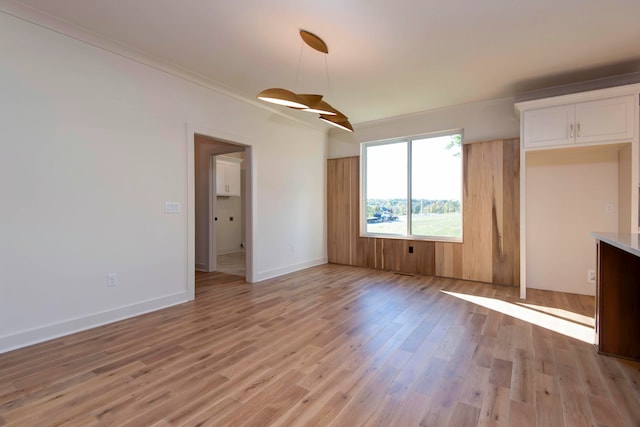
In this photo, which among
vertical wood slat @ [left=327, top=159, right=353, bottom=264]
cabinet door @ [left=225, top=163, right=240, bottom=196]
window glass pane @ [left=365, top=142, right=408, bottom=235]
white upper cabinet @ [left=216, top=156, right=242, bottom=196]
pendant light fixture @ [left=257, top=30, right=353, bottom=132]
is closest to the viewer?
pendant light fixture @ [left=257, top=30, right=353, bottom=132]

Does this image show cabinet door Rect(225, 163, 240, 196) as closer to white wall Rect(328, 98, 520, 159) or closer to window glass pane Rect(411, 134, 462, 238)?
white wall Rect(328, 98, 520, 159)

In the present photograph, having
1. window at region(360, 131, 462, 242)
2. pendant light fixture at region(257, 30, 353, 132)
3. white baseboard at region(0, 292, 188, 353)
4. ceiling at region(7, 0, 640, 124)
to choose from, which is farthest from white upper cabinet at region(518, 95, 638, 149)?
white baseboard at region(0, 292, 188, 353)

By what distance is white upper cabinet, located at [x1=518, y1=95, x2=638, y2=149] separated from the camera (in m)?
3.27

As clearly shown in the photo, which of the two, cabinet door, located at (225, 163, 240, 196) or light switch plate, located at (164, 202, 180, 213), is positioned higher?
cabinet door, located at (225, 163, 240, 196)

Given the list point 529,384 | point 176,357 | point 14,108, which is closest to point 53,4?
point 14,108

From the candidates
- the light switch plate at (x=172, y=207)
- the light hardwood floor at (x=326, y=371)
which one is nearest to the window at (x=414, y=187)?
the light hardwood floor at (x=326, y=371)

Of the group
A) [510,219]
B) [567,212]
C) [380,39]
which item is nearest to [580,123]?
[567,212]

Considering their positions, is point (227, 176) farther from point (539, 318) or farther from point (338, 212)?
point (539, 318)

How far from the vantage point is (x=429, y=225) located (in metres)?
5.23

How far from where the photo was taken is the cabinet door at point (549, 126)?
139 inches

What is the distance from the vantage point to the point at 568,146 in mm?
3539

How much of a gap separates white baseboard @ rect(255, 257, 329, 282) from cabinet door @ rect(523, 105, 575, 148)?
13.1ft

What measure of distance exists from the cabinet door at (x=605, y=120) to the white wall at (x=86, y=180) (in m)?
4.50

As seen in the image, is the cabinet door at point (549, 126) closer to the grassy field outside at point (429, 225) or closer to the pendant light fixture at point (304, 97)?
the grassy field outside at point (429, 225)
